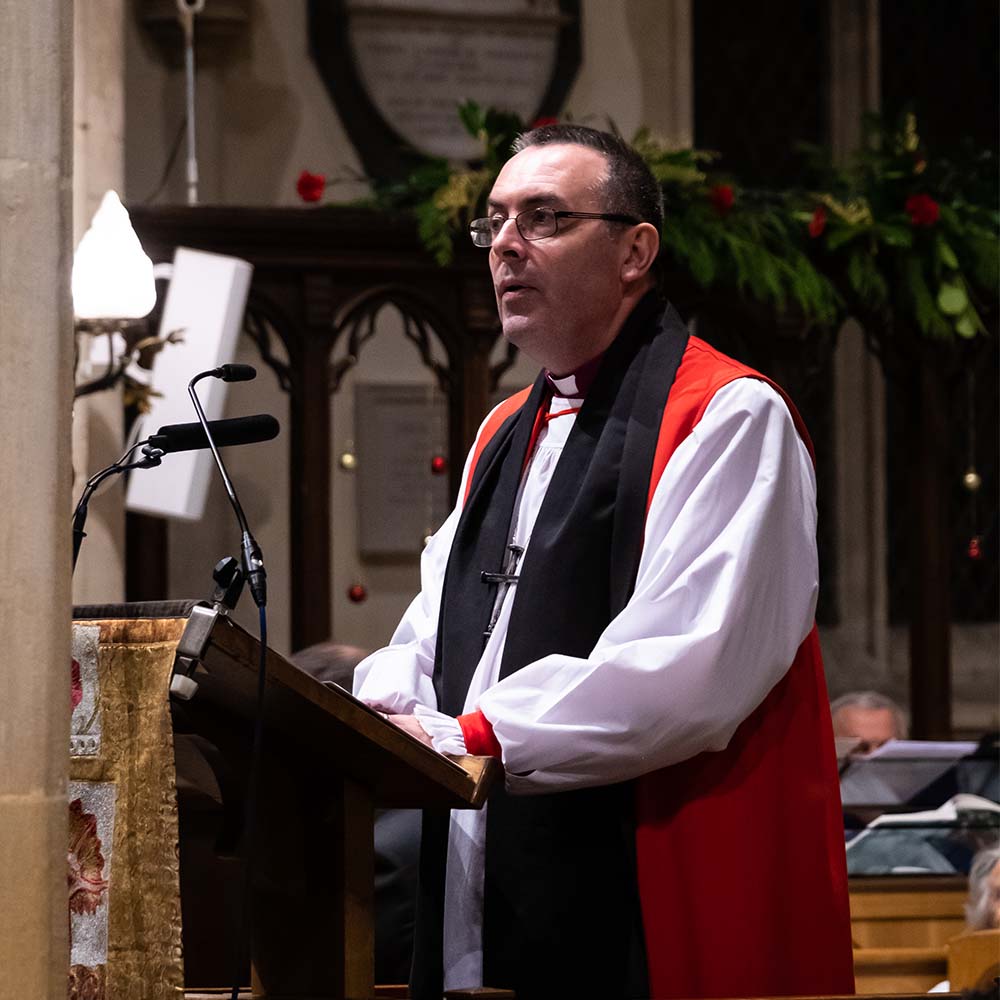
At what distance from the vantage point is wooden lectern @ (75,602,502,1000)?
90.4 inches

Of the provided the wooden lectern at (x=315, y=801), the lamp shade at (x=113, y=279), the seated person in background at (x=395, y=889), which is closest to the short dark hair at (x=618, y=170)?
the wooden lectern at (x=315, y=801)

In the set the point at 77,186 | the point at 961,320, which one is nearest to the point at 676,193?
the point at 961,320

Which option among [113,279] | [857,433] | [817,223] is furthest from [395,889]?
[857,433]

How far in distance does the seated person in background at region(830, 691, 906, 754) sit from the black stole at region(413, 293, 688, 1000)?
3869 mm

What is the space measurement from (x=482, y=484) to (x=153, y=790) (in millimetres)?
1132

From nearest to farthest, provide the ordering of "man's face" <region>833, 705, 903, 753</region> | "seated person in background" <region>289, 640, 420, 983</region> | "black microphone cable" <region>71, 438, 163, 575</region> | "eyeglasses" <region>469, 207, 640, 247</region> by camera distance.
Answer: "black microphone cable" <region>71, 438, 163, 575</region>
"eyeglasses" <region>469, 207, 640, 247</region>
"seated person in background" <region>289, 640, 420, 983</region>
"man's face" <region>833, 705, 903, 753</region>

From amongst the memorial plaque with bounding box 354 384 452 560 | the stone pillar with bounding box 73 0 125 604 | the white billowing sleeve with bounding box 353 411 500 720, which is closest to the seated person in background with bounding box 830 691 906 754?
the stone pillar with bounding box 73 0 125 604

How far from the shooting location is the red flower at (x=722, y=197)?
275 inches

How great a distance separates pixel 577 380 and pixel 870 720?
13.1 ft

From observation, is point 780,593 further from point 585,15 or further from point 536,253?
point 585,15

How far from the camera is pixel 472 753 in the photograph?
262 cm

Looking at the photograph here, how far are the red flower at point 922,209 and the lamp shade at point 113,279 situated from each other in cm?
313

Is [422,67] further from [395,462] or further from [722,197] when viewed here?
[722,197]

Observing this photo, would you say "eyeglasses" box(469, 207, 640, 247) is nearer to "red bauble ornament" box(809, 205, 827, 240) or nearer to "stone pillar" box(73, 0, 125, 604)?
"stone pillar" box(73, 0, 125, 604)
